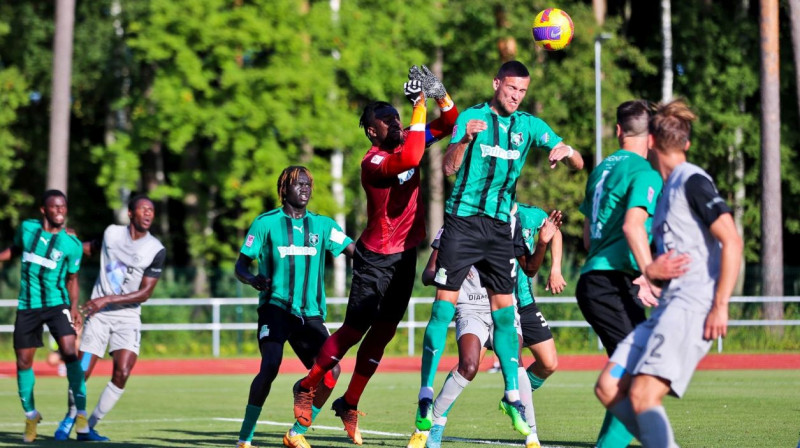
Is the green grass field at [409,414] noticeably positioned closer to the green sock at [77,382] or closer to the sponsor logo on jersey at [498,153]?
the green sock at [77,382]

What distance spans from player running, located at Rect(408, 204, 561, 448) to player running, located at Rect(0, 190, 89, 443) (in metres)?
3.63

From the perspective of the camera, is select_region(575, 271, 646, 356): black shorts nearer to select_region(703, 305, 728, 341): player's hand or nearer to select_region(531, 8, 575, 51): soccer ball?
select_region(703, 305, 728, 341): player's hand

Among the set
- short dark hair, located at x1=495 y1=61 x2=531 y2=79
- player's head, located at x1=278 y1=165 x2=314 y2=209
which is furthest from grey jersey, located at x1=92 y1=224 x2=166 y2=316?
short dark hair, located at x1=495 y1=61 x2=531 y2=79

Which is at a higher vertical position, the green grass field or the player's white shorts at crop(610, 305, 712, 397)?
the player's white shorts at crop(610, 305, 712, 397)

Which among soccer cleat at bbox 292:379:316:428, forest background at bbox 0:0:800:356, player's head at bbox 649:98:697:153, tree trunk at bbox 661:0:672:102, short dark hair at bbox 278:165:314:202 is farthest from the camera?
tree trunk at bbox 661:0:672:102

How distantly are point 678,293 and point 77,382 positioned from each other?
6.67 metres

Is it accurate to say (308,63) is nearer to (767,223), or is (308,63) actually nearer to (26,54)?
(26,54)

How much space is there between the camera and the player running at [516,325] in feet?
29.7

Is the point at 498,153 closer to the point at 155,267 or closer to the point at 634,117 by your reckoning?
the point at 634,117

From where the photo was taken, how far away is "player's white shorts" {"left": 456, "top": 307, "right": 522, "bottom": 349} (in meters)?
9.88

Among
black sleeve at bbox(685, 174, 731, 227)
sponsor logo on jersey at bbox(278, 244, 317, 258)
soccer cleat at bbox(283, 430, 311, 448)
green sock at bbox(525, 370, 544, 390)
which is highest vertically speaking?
black sleeve at bbox(685, 174, 731, 227)

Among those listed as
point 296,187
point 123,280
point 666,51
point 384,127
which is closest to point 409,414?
point 123,280

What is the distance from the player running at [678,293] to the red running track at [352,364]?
50.2 feet

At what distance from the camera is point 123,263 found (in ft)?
38.7
